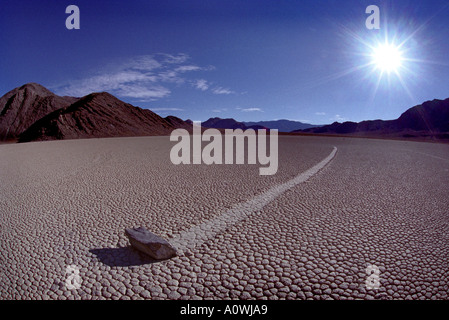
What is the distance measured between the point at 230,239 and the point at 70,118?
6882 cm

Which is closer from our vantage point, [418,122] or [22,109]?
[22,109]

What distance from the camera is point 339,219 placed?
403 centimetres

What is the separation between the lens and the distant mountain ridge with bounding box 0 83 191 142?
5875 cm

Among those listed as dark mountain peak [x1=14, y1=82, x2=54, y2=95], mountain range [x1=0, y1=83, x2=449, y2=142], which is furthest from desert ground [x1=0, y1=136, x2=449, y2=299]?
dark mountain peak [x1=14, y1=82, x2=54, y2=95]

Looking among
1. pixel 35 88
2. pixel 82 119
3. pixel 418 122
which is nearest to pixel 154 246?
pixel 82 119

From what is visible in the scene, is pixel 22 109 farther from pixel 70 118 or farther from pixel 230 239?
pixel 230 239

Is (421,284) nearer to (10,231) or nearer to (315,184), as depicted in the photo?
(315,184)

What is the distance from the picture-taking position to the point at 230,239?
11.0 feet

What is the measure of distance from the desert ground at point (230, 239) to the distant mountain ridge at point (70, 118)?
58.2 m

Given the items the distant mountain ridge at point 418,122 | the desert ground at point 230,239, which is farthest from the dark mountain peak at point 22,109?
the distant mountain ridge at point 418,122

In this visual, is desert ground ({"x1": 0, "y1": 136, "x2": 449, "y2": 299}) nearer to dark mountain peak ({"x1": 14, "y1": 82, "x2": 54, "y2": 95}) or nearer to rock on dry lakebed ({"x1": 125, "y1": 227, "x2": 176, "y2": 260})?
rock on dry lakebed ({"x1": 125, "y1": 227, "x2": 176, "y2": 260})

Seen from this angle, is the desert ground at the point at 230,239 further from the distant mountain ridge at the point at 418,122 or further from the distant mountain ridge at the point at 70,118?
the distant mountain ridge at the point at 418,122

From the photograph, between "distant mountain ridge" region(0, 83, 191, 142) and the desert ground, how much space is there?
58212 millimetres

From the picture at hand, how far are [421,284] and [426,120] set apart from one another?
477ft
